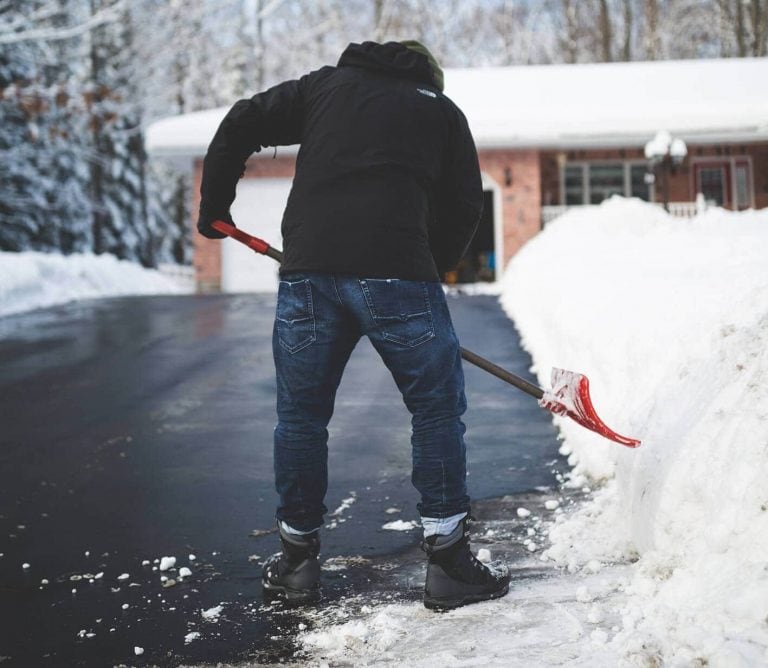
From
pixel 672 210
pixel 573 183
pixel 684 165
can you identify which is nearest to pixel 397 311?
pixel 672 210

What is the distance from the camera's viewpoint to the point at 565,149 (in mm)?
18922

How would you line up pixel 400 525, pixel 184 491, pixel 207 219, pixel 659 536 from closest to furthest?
pixel 659 536, pixel 207 219, pixel 400 525, pixel 184 491

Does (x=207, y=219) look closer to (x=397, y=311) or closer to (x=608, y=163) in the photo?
(x=397, y=311)

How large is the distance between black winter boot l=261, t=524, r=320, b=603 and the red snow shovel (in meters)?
0.88

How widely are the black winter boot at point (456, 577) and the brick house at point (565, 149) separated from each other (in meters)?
15.3

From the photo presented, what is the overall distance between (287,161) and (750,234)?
1352 centimetres

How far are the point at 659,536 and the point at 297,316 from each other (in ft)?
4.24

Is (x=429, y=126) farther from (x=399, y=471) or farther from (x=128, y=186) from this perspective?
(x=128, y=186)

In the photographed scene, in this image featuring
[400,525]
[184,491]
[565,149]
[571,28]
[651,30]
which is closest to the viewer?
[400,525]

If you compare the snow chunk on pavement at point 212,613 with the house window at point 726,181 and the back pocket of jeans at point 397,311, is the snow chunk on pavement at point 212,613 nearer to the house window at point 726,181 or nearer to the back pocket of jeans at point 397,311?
the back pocket of jeans at point 397,311

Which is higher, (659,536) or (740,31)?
(740,31)

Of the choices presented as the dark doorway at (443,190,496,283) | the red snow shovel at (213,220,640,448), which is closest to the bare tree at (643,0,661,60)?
the dark doorway at (443,190,496,283)

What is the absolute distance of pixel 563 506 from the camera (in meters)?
3.52

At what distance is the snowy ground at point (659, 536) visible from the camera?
204 centimetres
